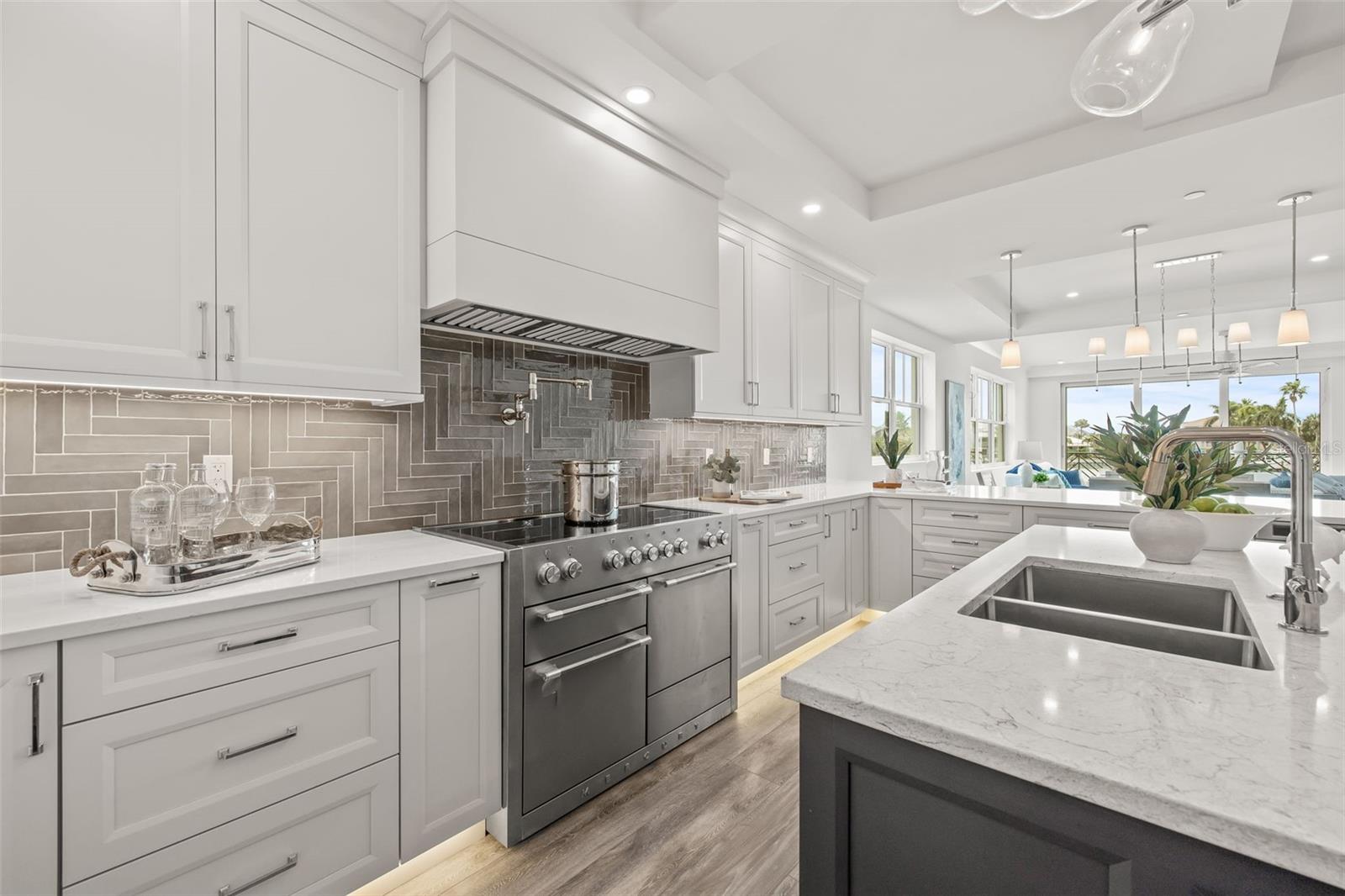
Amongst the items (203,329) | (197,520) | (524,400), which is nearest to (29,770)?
(197,520)

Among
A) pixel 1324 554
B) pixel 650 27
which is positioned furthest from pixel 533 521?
pixel 1324 554

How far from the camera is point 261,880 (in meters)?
1.37

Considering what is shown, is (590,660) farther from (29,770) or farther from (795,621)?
(795,621)

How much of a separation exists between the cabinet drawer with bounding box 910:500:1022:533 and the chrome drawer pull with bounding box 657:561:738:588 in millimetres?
1719

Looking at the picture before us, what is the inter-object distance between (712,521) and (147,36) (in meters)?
2.24

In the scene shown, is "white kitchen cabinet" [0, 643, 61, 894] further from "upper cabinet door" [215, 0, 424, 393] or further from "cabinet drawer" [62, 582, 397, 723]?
"upper cabinet door" [215, 0, 424, 393]

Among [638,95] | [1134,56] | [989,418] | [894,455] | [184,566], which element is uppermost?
[638,95]

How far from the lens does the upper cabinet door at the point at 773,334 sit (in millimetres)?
3346

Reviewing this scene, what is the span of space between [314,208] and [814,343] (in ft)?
9.51

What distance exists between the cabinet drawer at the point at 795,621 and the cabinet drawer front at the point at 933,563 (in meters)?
0.77

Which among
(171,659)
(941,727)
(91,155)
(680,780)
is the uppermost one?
(91,155)

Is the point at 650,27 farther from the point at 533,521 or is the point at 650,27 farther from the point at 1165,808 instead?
the point at 1165,808

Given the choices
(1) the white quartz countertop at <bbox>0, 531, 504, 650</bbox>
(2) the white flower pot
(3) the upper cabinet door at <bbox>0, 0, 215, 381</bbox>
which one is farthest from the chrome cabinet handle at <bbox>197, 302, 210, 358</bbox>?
(2) the white flower pot

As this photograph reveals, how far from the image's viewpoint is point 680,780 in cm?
219
